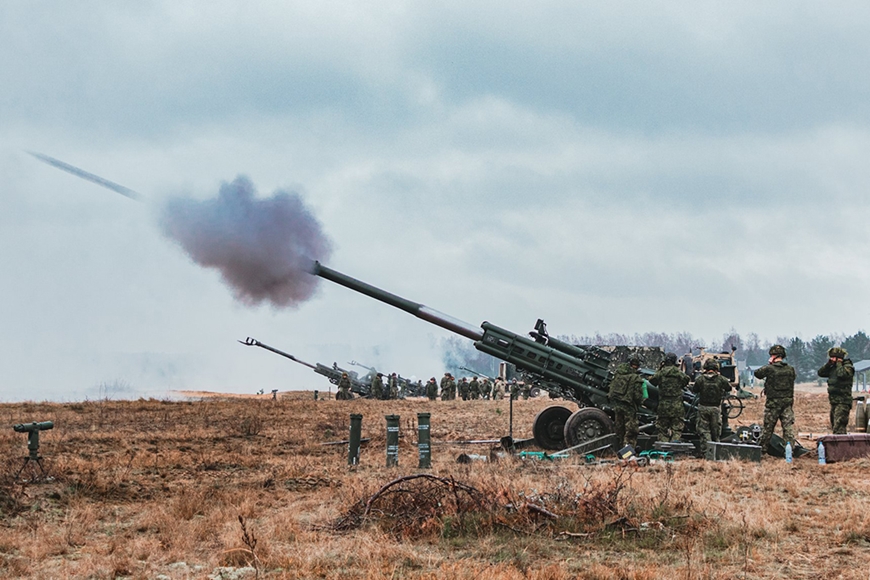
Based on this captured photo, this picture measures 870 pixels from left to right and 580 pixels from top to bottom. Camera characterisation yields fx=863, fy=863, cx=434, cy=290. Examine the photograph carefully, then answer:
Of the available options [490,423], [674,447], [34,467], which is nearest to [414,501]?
[34,467]

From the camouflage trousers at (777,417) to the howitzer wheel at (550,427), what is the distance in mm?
3495

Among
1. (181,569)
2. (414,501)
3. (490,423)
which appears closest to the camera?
(181,569)

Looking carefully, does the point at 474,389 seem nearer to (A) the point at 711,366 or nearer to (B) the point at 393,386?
(B) the point at 393,386

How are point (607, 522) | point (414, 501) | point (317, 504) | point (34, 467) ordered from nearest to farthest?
point (607, 522), point (414, 501), point (317, 504), point (34, 467)

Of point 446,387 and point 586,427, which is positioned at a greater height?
point 446,387

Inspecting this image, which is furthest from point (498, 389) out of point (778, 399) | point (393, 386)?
point (778, 399)

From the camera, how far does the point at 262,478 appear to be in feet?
38.0

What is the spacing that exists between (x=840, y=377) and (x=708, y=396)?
2346 mm

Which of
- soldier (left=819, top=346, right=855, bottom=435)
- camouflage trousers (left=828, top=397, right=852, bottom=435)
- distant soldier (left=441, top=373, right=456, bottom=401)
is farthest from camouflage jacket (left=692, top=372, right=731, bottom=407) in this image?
distant soldier (left=441, top=373, right=456, bottom=401)

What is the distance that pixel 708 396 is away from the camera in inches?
557

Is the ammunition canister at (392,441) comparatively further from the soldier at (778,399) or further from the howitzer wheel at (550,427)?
the soldier at (778,399)

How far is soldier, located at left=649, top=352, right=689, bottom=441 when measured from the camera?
563 inches

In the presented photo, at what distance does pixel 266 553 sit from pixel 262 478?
479 cm

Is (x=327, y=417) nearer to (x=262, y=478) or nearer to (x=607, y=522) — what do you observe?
(x=262, y=478)
